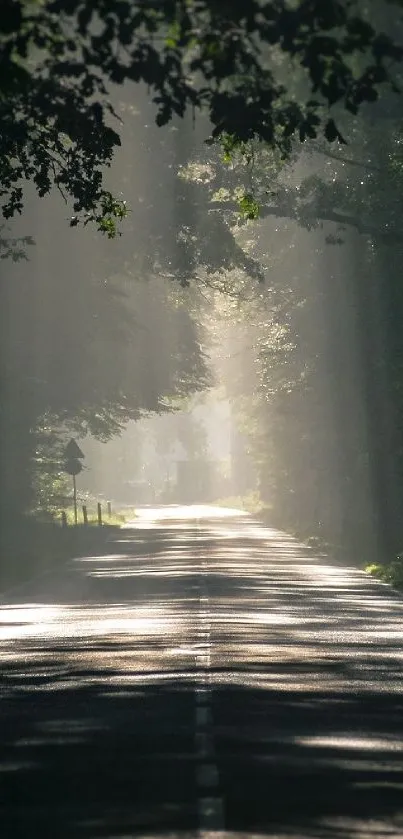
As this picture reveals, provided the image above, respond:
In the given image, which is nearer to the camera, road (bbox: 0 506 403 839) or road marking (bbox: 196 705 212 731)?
road (bbox: 0 506 403 839)

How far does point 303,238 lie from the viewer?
61.2 meters

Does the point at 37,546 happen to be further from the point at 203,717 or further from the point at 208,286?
the point at 203,717

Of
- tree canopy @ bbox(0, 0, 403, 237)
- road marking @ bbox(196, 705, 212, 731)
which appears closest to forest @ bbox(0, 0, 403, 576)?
tree canopy @ bbox(0, 0, 403, 237)

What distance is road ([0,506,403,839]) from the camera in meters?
9.37

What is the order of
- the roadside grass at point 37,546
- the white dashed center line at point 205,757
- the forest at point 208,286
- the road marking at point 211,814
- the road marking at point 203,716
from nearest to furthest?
1. the road marking at point 211,814
2. the white dashed center line at point 205,757
3. the road marking at point 203,716
4. the forest at point 208,286
5. the roadside grass at point 37,546

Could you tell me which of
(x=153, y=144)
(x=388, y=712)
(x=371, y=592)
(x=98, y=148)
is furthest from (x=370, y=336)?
(x=388, y=712)

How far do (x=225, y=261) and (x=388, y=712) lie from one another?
123 feet

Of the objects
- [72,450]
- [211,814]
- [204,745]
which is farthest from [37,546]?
[211,814]

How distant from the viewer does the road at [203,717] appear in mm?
9367

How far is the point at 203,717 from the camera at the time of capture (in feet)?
44.7

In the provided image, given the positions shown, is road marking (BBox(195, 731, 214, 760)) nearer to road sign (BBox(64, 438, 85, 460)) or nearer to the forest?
the forest

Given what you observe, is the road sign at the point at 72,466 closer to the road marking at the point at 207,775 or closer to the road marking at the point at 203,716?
the road marking at the point at 203,716

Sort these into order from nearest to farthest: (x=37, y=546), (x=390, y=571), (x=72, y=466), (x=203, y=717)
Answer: (x=203, y=717) → (x=390, y=571) → (x=37, y=546) → (x=72, y=466)

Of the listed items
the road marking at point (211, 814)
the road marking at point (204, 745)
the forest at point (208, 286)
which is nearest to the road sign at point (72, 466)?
the forest at point (208, 286)
